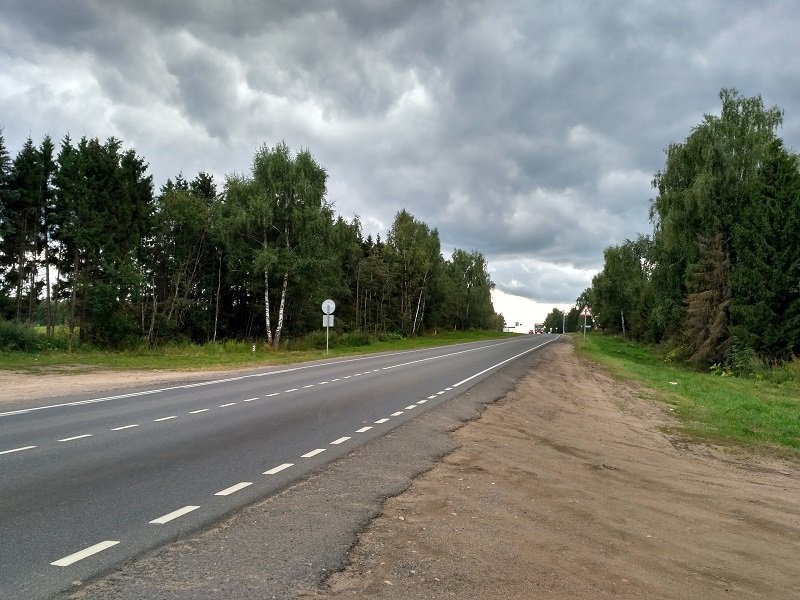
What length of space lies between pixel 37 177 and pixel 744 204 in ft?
159

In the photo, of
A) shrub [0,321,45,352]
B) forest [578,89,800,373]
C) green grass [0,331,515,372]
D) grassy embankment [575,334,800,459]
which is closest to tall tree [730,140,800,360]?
forest [578,89,800,373]

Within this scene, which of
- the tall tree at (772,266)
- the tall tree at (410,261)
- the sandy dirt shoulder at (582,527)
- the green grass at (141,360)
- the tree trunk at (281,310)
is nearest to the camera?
the sandy dirt shoulder at (582,527)

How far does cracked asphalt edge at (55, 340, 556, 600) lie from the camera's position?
401cm

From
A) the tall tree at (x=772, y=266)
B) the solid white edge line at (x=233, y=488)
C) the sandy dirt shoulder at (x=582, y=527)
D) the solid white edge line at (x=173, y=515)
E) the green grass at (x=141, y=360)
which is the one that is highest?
the tall tree at (x=772, y=266)

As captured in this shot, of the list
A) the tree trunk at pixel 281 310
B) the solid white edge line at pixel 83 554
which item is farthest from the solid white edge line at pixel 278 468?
the tree trunk at pixel 281 310

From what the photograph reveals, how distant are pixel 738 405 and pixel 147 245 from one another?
48.1 metres

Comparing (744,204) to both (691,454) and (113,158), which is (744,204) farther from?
(113,158)

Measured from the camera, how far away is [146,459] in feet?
26.1

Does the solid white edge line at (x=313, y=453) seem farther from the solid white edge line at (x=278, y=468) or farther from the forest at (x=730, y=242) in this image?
the forest at (x=730, y=242)

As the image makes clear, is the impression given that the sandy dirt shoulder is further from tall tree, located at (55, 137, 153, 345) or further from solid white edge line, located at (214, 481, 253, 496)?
tall tree, located at (55, 137, 153, 345)

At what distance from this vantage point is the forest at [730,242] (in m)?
30.9

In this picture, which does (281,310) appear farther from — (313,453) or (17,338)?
(313,453)

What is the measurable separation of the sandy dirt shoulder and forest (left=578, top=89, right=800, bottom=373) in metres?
24.6

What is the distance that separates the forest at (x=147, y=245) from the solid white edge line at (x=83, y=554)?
36509mm
